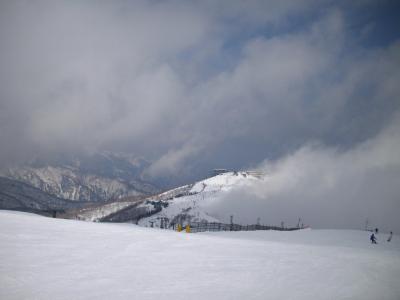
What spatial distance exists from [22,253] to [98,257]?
3981mm

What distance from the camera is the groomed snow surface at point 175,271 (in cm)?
1317

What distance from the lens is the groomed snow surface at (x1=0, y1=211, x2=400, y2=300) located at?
1317cm

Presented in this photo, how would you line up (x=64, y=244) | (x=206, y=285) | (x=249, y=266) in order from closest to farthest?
(x=206, y=285) → (x=249, y=266) → (x=64, y=244)

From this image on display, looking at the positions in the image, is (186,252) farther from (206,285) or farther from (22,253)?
(22,253)

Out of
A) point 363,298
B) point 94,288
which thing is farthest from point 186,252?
point 363,298

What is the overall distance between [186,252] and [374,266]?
10616mm

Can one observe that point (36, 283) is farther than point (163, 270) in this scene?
No

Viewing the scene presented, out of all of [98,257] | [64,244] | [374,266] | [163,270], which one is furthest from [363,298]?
[64,244]

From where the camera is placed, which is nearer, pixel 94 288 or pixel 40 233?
pixel 94 288

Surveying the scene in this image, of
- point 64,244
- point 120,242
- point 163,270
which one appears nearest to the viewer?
point 163,270

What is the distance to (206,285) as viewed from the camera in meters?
14.1

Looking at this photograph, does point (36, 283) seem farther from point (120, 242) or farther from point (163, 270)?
point (120, 242)

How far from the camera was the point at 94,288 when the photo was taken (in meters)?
13.3

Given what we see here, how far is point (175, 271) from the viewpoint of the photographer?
52.5 ft
